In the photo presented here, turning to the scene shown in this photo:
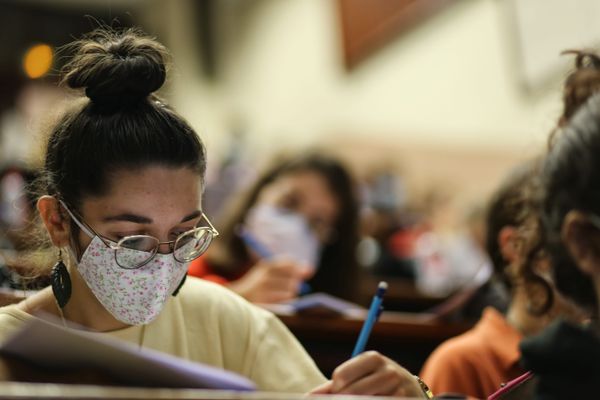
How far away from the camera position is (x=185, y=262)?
4.75 feet

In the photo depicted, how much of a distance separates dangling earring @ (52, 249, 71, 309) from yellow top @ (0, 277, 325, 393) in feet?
0.33

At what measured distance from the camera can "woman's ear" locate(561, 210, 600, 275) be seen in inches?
42.6

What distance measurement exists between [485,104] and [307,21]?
2.60 meters

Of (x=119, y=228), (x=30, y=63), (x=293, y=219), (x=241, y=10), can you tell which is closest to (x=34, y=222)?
(x=119, y=228)

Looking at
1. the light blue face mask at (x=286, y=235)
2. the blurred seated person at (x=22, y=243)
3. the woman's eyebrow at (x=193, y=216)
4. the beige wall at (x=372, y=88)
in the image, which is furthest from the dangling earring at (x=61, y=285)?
the beige wall at (x=372, y=88)

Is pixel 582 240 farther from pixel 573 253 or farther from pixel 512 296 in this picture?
pixel 512 296

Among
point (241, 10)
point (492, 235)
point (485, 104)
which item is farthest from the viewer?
point (241, 10)

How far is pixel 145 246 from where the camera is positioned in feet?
4.66

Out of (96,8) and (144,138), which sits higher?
(96,8)

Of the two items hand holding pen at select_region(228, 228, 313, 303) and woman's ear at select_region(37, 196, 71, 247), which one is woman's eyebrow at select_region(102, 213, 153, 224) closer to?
woman's ear at select_region(37, 196, 71, 247)

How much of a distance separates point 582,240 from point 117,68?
780 mm

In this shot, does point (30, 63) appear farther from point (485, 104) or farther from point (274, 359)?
point (274, 359)

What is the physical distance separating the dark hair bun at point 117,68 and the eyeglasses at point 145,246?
0.22m

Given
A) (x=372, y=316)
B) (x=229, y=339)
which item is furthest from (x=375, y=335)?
(x=372, y=316)
